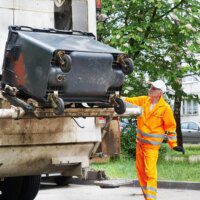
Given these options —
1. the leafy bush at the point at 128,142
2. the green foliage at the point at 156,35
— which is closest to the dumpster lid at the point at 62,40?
the green foliage at the point at 156,35

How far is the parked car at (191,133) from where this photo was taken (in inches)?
1256

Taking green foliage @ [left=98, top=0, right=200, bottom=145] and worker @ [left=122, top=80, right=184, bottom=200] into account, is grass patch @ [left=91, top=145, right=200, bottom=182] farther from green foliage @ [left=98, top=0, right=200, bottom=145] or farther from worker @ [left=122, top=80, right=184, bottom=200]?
worker @ [left=122, top=80, right=184, bottom=200]

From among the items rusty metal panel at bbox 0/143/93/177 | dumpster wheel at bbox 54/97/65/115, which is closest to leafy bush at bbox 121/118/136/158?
rusty metal panel at bbox 0/143/93/177

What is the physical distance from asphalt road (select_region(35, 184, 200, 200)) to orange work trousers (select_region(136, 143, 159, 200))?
164 centimetres

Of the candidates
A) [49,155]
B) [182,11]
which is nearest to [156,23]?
[182,11]

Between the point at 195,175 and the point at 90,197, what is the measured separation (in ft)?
8.93

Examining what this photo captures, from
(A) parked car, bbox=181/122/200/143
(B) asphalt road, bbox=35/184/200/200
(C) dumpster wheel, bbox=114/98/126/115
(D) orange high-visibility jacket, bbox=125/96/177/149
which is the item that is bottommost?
(A) parked car, bbox=181/122/200/143

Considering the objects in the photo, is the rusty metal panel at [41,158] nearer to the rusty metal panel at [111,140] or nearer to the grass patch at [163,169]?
the rusty metal panel at [111,140]

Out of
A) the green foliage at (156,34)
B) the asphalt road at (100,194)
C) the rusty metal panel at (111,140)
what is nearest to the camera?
the rusty metal panel at (111,140)

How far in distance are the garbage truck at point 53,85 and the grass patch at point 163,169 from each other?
527 centimetres

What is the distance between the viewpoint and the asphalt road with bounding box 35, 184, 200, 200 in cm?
941

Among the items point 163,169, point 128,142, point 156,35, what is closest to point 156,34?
point 156,35

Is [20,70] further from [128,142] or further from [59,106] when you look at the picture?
[128,142]

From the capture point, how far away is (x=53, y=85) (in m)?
5.09
